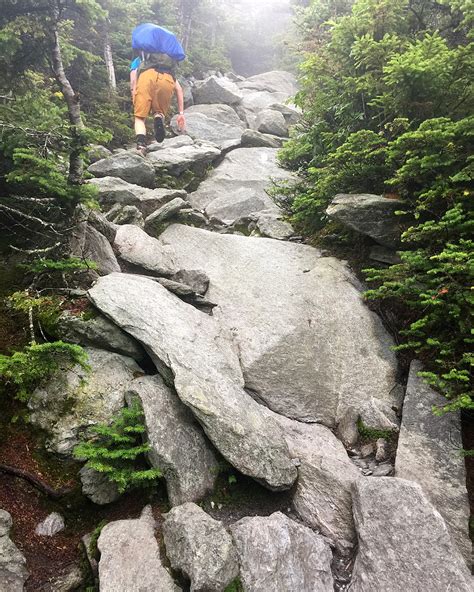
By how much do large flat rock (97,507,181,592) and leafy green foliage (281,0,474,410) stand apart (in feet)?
12.3

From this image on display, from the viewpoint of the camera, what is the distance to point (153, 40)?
1316 cm

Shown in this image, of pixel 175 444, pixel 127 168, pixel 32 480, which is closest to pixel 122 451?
pixel 175 444

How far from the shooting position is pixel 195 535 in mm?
3807

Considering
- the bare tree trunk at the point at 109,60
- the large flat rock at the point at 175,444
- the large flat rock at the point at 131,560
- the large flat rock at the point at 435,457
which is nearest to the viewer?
the large flat rock at the point at 131,560

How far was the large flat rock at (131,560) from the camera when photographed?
3510mm

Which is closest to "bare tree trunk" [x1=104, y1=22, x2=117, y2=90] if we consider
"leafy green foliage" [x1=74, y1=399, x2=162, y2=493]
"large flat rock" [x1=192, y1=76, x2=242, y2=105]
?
"large flat rock" [x1=192, y1=76, x2=242, y2=105]

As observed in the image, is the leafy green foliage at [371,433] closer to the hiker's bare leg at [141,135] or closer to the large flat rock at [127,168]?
the large flat rock at [127,168]

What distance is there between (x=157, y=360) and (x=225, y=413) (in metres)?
1.30

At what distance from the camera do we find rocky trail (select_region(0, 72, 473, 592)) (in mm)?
3795

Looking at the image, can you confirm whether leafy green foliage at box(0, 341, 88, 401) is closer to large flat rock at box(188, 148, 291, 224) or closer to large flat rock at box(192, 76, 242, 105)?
large flat rock at box(188, 148, 291, 224)

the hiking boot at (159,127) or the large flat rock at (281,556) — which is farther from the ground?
the hiking boot at (159,127)

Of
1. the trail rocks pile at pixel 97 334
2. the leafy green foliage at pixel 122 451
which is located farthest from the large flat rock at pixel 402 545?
the trail rocks pile at pixel 97 334

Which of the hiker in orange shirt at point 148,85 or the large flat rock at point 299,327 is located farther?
the hiker in orange shirt at point 148,85

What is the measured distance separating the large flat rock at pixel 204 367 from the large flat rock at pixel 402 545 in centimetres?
108
